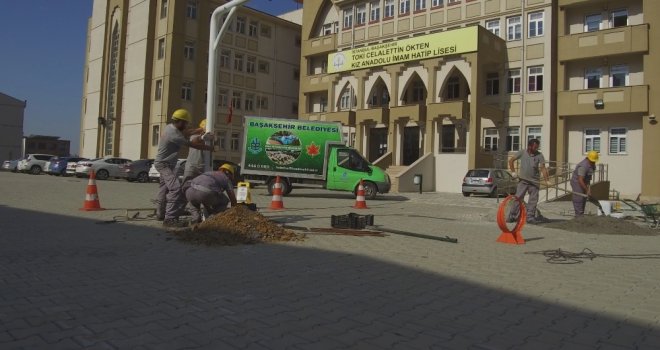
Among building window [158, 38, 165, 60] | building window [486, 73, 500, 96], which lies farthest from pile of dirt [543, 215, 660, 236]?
building window [158, 38, 165, 60]

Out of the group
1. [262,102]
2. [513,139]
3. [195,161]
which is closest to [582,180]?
[195,161]

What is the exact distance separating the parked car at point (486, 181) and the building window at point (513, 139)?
5.25 meters

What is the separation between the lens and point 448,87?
35219 mm

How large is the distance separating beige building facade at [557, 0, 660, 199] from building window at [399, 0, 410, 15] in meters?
10.3

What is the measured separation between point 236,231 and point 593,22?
2868cm

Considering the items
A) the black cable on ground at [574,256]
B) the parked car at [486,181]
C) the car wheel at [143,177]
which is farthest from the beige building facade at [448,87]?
the black cable on ground at [574,256]

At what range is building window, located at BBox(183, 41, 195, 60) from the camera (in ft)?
144

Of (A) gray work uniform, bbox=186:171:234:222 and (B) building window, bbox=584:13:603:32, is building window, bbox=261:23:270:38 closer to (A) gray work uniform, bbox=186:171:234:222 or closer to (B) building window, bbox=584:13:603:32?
(B) building window, bbox=584:13:603:32

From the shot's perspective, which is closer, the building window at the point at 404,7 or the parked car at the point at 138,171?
the parked car at the point at 138,171

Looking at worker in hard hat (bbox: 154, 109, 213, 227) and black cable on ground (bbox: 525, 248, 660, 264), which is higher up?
worker in hard hat (bbox: 154, 109, 213, 227)

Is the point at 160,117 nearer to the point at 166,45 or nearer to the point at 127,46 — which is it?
the point at 166,45

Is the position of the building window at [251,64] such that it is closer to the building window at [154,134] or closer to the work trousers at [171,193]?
the building window at [154,134]

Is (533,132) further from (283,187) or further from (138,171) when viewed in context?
(138,171)

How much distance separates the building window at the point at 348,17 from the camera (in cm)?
4088
